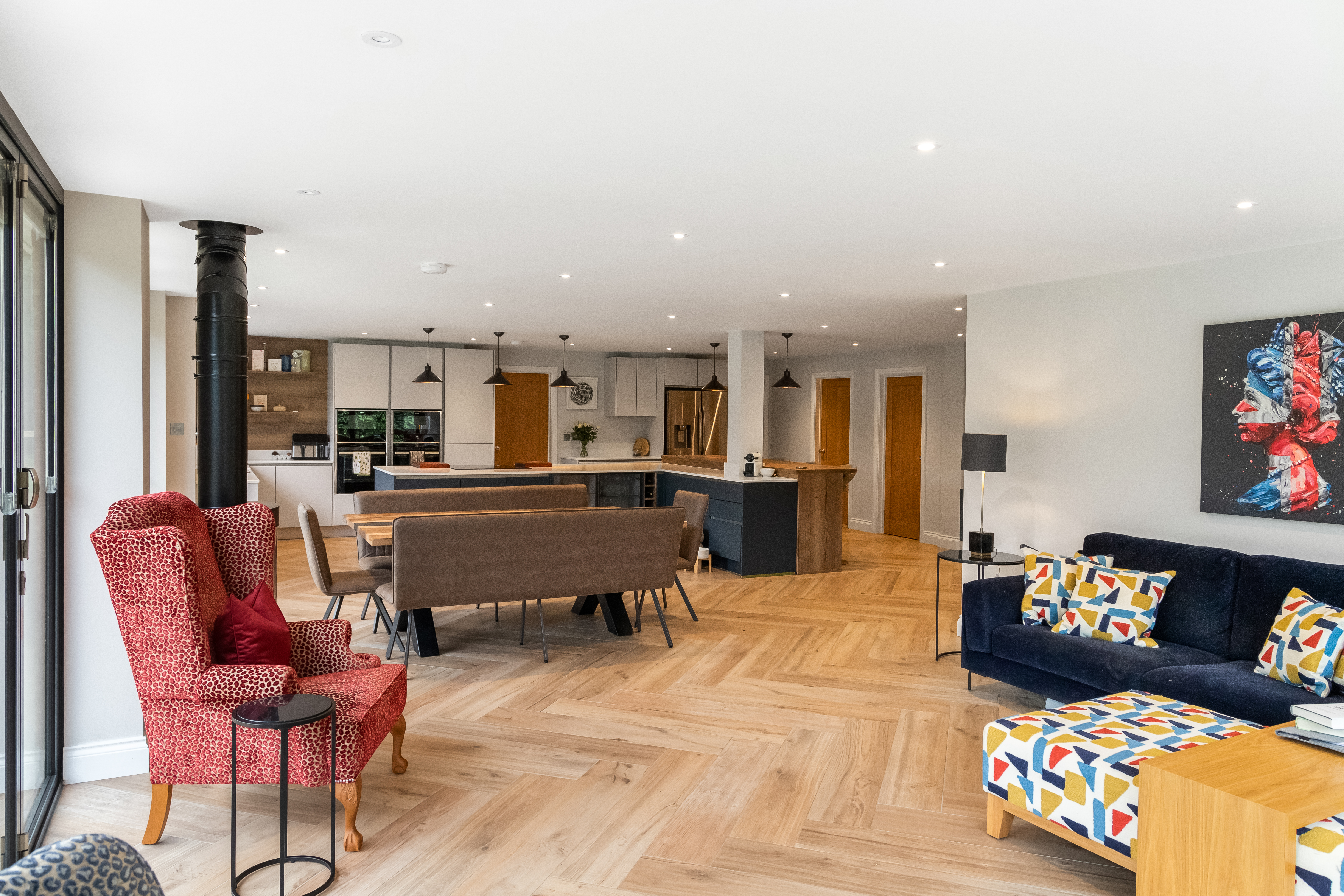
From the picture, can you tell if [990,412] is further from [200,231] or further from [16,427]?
[16,427]

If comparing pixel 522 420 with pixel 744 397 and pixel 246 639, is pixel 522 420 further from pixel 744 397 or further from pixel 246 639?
pixel 246 639

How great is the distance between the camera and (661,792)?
10.8ft

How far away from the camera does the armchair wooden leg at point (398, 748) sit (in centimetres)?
341

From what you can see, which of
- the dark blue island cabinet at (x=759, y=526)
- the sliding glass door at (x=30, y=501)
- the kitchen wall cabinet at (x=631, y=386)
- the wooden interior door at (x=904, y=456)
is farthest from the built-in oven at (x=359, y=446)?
the sliding glass door at (x=30, y=501)

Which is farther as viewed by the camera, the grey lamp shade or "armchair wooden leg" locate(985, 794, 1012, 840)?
the grey lamp shade

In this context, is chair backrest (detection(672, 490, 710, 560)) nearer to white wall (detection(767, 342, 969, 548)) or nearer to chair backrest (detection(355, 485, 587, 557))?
chair backrest (detection(355, 485, 587, 557))

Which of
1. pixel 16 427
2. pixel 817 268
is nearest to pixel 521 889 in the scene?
pixel 16 427

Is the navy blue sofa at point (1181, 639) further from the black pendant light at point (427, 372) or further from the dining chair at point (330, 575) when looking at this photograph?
the black pendant light at point (427, 372)

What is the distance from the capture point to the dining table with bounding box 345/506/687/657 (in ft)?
16.6

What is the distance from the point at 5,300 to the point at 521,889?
2.24m

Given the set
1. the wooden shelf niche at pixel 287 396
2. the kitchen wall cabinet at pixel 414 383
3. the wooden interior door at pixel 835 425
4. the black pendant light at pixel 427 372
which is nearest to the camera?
the black pendant light at pixel 427 372

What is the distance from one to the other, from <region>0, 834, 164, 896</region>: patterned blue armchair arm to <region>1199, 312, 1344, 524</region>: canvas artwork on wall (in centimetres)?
451

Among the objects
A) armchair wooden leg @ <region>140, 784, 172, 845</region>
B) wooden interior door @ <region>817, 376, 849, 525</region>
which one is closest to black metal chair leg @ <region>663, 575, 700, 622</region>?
armchair wooden leg @ <region>140, 784, 172, 845</region>

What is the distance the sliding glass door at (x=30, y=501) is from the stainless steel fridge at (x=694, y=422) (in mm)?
8343
